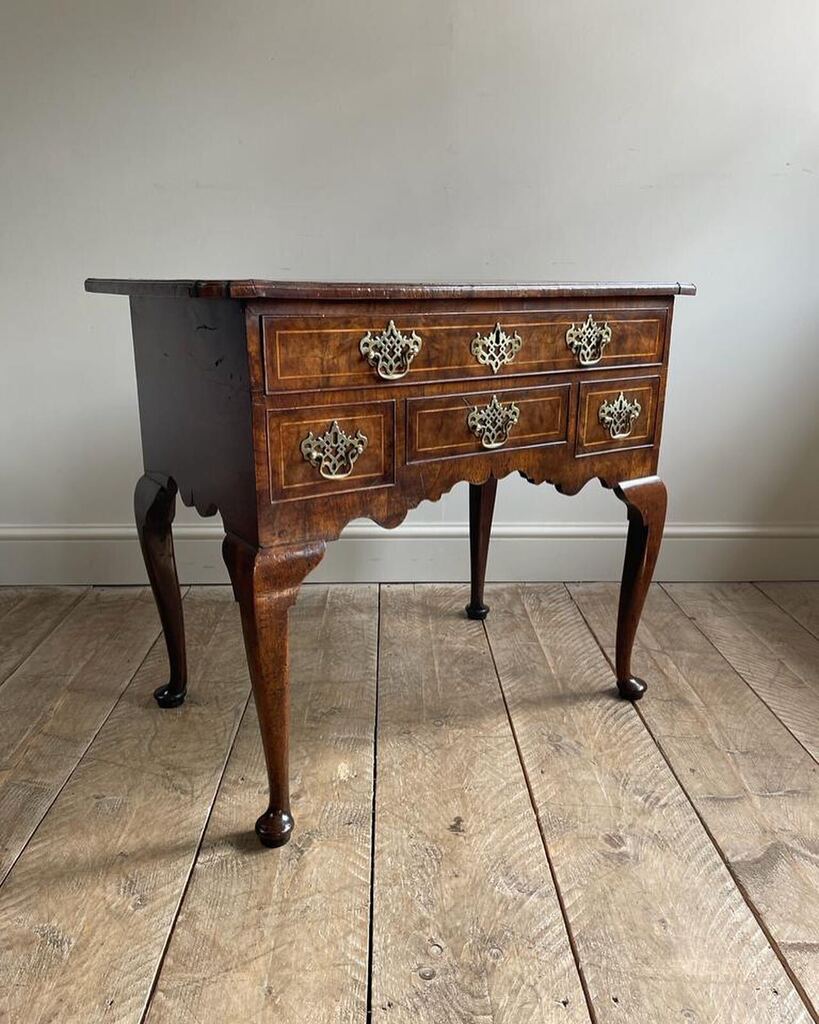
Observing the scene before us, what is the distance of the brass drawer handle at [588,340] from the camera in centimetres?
119

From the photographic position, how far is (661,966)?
2.91 feet

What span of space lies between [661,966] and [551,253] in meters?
1.47

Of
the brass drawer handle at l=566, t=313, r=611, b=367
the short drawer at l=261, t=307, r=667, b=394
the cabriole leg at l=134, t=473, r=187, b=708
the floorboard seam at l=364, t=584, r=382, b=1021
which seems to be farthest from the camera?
the cabriole leg at l=134, t=473, r=187, b=708

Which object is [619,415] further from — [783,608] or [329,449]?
[783,608]

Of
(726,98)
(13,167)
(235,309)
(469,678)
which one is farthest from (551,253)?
(13,167)

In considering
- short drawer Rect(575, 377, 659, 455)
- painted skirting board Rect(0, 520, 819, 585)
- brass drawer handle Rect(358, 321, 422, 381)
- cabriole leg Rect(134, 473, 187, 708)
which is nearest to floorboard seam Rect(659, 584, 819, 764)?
painted skirting board Rect(0, 520, 819, 585)

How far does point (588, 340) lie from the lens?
1.21 meters

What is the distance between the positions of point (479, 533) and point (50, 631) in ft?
3.24

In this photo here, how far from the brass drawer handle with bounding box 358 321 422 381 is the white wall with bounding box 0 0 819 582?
851 mm

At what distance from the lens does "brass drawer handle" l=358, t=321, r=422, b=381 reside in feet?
3.31

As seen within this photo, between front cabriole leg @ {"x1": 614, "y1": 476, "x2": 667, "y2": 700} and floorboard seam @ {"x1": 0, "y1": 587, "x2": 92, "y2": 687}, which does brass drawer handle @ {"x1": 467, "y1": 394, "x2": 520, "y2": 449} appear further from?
floorboard seam @ {"x1": 0, "y1": 587, "x2": 92, "y2": 687}

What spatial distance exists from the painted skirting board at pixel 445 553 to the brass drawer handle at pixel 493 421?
85 centimetres

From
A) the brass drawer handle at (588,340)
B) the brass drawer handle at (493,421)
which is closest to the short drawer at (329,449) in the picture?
the brass drawer handle at (493,421)

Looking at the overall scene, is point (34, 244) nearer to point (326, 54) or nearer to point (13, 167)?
point (13, 167)
